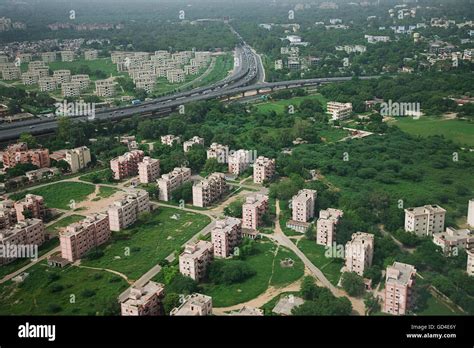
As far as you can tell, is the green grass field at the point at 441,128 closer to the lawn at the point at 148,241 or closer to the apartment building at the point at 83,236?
the lawn at the point at 148,241

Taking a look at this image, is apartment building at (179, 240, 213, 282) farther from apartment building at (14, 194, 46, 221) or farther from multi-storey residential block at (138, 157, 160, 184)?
multi-storey residential block at (138, 157, 160, 184)

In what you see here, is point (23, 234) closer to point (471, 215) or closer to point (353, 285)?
→ point (353, 285)

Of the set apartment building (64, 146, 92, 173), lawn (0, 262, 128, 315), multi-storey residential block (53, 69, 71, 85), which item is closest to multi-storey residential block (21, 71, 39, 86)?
multi-storey residential block (53, 69, 71, 85)

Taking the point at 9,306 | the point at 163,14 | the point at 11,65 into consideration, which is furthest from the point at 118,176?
the point at 163,14

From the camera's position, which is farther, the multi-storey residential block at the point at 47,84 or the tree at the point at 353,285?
the multi-storey residential block at the point at 47,84

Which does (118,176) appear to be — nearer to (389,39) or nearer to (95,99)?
(95,99)

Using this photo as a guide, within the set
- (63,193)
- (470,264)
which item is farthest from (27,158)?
Answer: (470,264)

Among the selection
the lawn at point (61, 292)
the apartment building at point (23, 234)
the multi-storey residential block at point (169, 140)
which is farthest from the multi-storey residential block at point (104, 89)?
the lawn at point (61, 292)
